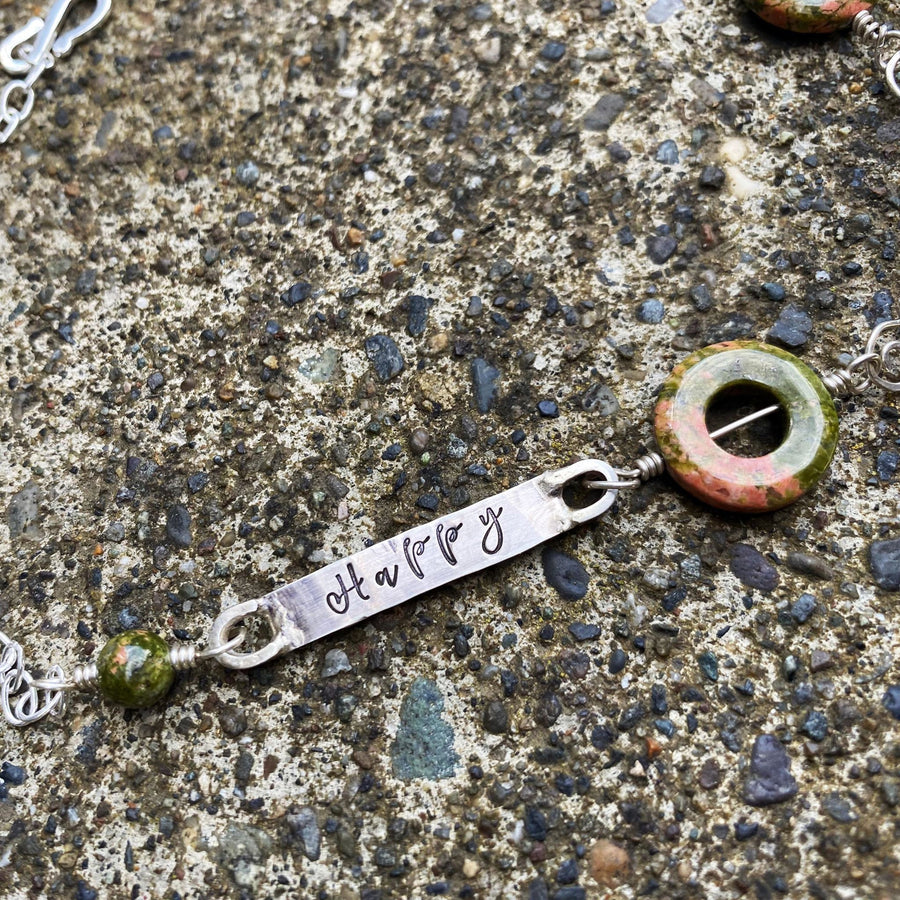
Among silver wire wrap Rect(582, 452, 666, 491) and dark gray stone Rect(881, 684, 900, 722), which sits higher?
silver wire wrap Rect(582, 452, 666, 491)

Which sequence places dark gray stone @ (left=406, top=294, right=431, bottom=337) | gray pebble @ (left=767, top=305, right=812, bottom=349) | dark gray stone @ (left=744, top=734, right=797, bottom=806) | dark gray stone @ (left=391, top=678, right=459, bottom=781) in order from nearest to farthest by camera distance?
dark gray stone @ (left=744, top=734, right=797, bottom=806), dark gray stone @ (left=391, top=678, right=459, bottom=781), gray pebble @ (left=767, top=305, right=812, bottom=349), dark gray stone @ (left=406, top=294, right=431, bottom=337)

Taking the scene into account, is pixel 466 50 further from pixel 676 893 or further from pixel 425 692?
pixel 676 893

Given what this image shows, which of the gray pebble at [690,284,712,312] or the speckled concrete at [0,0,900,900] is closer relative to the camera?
the speckled concrete at [0,0,900,900]

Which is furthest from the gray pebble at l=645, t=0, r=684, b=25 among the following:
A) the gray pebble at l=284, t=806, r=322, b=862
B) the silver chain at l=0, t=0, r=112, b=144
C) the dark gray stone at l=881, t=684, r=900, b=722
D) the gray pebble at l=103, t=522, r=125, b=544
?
the gray pebble at l=284, t=806, r=322, b=862

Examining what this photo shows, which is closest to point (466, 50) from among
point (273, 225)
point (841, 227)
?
point (273, 225)

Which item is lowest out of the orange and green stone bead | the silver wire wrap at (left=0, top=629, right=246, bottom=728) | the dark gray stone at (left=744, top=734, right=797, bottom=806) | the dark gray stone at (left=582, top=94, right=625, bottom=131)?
the dark gray stone at (left=744, top=734, right=797, bottom=806)

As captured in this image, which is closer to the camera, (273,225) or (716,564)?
(716,564)

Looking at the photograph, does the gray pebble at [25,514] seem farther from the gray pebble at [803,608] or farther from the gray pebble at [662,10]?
the gray pebble at [662,10]

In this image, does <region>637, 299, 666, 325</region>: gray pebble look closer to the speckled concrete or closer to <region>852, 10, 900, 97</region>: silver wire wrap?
the speckled concrete
